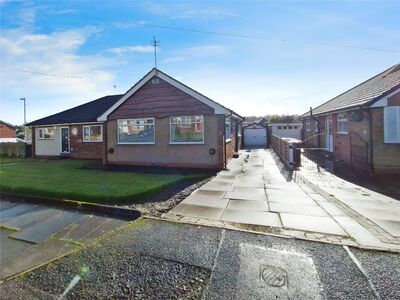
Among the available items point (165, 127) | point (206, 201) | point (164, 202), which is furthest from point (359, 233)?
point (165, 127)

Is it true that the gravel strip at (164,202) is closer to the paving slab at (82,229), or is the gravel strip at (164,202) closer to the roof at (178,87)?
the paving slab at (82,229)

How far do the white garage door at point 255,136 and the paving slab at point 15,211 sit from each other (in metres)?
24.9

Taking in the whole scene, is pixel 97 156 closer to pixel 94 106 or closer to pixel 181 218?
pixel 94 106

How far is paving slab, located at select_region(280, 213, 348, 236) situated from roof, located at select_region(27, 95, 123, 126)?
15.7 meters

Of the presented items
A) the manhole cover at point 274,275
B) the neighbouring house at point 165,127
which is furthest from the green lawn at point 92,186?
the manhole cover at point 274,275

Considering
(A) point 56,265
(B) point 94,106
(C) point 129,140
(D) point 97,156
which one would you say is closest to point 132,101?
(C) point 129,140

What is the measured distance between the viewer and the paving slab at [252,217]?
17.3 ft

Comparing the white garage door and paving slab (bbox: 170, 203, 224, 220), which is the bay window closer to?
paving slab (bbox: 170, 203, 224, 220)

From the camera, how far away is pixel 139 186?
337 inches

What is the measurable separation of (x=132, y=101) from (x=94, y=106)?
9089 mm

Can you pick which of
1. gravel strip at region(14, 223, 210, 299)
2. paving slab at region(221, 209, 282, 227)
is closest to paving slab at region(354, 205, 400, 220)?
paving slab at region(221, 209, 282, 227)

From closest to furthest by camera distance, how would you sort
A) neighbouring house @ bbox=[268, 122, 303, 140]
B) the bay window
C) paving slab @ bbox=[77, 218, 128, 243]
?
Result: paving slab @ bbox=[77, 218, 128, 243]
the bay window
neighbouring house @ bbox=[268, 122, 303, 140]

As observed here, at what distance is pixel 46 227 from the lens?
5.89 metres

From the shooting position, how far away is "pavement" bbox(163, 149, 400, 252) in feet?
15.2
